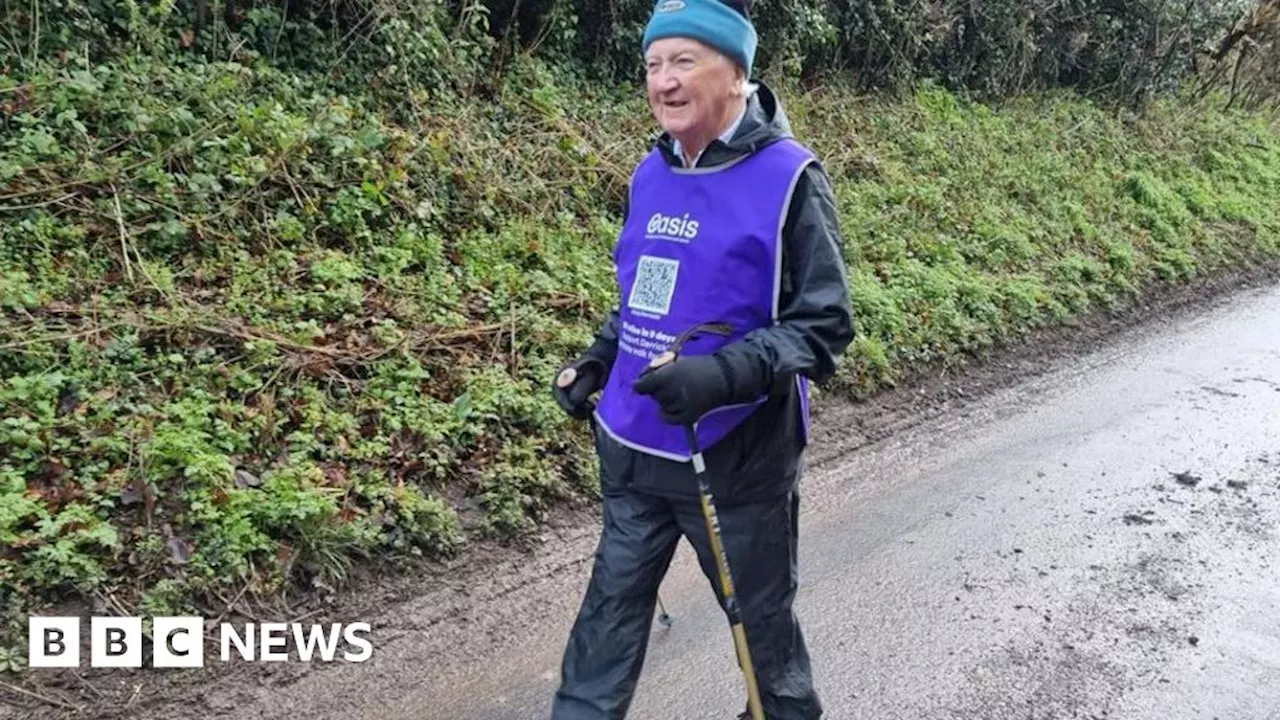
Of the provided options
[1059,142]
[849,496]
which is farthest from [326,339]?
[1059,142]

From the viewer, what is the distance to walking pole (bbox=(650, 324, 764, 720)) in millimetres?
2521

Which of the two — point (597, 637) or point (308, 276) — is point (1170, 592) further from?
point (308, 276)

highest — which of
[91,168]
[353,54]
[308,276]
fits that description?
[353,54]

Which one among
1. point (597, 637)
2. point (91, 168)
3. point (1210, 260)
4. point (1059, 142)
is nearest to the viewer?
point (597, 637)

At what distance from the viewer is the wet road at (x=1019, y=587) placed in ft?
11.5

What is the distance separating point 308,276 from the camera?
554 centimetres

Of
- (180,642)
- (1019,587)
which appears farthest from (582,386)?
(1019,587)

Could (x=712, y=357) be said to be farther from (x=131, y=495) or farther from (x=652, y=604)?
(x=131, y=495)

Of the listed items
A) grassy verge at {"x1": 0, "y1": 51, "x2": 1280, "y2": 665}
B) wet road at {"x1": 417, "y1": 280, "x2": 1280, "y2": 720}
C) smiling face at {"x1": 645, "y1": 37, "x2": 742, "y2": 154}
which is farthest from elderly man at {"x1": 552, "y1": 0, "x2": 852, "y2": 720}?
grassy verge at {"x1": 0, "y1": 51, "x2": 1280, "y2": 665}

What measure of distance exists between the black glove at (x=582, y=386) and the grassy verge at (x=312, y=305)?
1441 mm

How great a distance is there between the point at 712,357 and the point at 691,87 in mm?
657

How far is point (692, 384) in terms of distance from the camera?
93.1 inches

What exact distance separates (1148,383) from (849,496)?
313 cm

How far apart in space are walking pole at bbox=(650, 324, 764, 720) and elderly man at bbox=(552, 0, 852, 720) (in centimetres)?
4
